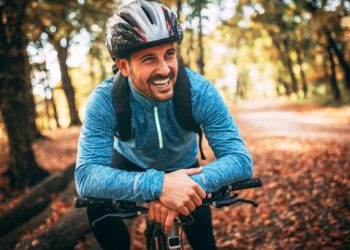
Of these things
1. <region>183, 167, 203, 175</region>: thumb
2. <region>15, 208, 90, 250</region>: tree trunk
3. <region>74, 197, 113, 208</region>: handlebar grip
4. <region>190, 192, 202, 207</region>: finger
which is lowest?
<region>15, 208, 90, 250</region>: tree trunk

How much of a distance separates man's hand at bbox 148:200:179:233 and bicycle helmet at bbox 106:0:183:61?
3.78 feet

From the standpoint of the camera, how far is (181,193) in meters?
1.79

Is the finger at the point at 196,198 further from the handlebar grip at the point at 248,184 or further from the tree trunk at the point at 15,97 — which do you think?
the tree trunk at the point at 15,97

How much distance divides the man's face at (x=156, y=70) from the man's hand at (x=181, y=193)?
727 mm

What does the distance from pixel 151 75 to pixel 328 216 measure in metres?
3.77

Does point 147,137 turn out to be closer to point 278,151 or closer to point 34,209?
point 34,209

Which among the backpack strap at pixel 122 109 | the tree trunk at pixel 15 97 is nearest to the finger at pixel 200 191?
the backpack strap at pixel 122 109

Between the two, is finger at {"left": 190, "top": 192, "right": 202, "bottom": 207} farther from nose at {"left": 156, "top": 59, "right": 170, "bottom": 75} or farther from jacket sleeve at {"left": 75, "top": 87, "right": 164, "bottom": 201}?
nose at {"left": 156, "top": 59, "right": 170, "bottom": 75}

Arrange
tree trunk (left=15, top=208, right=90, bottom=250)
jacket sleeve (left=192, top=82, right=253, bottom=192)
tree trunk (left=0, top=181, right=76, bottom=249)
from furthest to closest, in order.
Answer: tree trunk (left=0, top=181, right=76, bottom=249)
tree trunk (left=15, top=208, right=90, bottom=250)
jacket sleeve (left=192, top=82, right=253, bottom=192)

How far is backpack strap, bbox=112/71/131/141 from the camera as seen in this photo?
2340 millimetres

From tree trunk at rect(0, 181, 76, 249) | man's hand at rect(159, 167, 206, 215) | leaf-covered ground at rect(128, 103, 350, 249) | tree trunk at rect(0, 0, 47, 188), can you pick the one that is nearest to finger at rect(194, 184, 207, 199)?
man's hand at rect(159, 167, 206, 215)

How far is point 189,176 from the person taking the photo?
1956mm

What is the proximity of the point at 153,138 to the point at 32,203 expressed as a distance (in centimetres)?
498

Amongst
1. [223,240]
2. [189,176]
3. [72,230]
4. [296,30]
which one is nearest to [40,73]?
[72,230]
